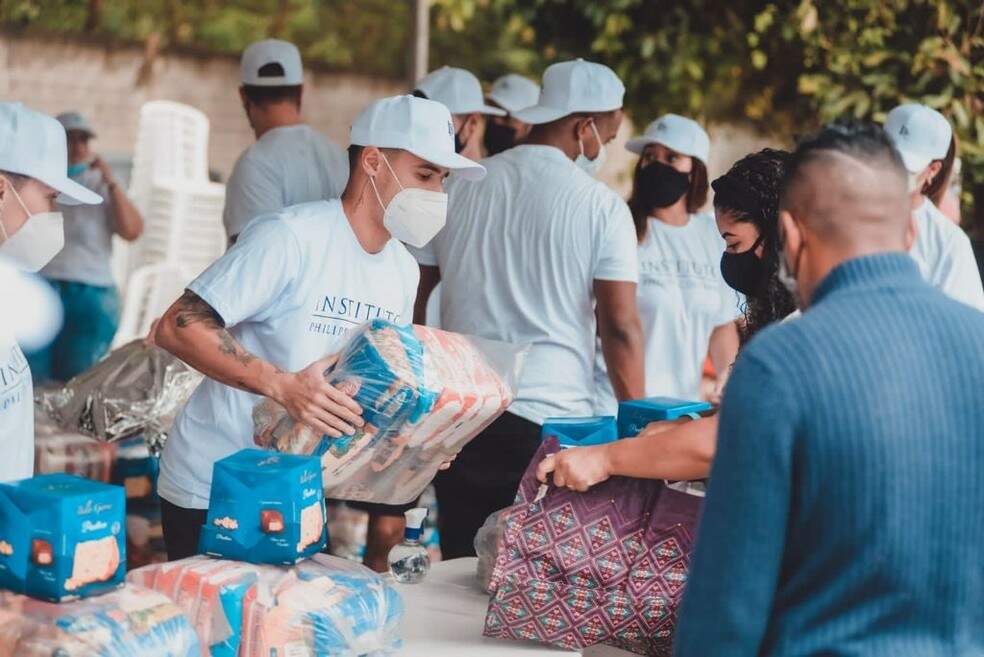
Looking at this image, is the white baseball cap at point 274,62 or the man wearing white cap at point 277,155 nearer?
the man wearing white cap at point 277,155

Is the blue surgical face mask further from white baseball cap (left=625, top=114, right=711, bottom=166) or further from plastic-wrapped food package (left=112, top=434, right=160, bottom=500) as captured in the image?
white baseball cap (left=625, top=114, right=711, bottom=166)

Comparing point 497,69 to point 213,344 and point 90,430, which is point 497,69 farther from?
point 213,344

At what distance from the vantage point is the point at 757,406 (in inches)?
58.7

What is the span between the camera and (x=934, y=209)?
3820mm

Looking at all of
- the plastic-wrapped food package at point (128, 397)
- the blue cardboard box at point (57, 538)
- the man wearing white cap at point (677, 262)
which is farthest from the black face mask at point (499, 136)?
the blue cardboard box at point (57, 538)

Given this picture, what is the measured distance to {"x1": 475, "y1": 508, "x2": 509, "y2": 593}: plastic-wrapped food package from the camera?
2.73 metres

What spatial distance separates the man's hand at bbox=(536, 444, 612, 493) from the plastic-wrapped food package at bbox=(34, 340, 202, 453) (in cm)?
176

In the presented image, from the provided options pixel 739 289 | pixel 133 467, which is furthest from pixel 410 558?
pixel 133 467

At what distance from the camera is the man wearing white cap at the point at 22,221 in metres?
2.31

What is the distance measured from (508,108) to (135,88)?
337 cm

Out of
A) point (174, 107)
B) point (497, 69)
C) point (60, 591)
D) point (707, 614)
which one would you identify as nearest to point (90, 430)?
point (60, 591)

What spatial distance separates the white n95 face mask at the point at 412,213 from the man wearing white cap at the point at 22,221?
593 mm

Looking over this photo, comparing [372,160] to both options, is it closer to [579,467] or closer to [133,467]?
[579,467]

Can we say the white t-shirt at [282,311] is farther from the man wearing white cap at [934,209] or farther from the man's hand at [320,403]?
A: the man wearing white cap at [934,209]
